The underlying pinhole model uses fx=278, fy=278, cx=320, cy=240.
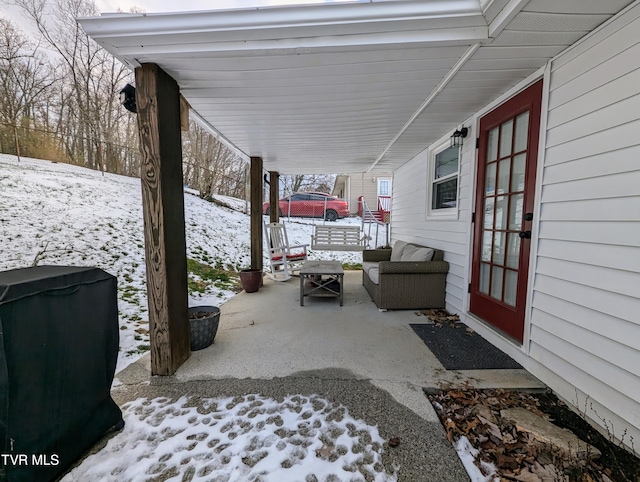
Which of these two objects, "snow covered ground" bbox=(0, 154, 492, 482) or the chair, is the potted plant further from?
the chair

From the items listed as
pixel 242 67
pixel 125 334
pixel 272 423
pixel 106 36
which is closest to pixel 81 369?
pixel 272 423

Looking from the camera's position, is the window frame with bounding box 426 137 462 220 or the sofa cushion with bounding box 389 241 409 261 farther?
the sofa cushion with bounding box 389 241 409 261

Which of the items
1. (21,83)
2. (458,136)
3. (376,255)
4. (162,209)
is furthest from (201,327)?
(21,83)

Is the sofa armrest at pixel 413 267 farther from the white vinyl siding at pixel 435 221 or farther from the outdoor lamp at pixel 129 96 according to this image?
the outdoor lamp at pixel 129 96

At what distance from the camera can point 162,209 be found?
1.94 m

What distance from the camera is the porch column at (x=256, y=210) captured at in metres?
4.69

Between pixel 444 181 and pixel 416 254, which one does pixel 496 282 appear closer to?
pixel 416 254

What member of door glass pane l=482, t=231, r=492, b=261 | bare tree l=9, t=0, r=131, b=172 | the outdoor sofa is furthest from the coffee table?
bare tree l=9, t=0, r=131, b=172

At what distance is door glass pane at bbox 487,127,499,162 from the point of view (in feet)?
8.69

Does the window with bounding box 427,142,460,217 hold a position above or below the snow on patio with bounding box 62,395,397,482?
above

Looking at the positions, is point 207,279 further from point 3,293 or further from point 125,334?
point 3,293

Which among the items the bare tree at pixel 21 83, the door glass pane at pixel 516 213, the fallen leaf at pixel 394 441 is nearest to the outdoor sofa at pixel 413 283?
the door glass pane at pixel 516 213

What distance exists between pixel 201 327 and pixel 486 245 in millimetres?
2803

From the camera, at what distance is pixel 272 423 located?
1554 millimetres
